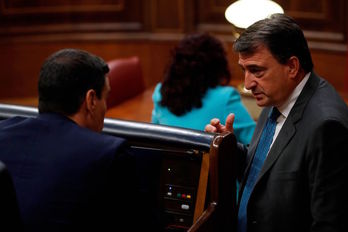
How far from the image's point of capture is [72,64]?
1687 mm

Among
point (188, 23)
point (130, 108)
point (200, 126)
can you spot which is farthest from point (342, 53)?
point (200, 126)

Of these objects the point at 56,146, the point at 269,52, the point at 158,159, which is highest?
the point at 269,52

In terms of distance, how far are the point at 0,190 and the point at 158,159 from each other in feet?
2.26

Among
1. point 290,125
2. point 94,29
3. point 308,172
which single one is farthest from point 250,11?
point 94,29

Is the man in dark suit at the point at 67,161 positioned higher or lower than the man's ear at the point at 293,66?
lower

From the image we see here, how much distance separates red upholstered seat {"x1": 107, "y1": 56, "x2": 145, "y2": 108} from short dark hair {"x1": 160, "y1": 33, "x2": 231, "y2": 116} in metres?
0.80

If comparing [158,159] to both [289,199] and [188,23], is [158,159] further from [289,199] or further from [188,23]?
[188,23]

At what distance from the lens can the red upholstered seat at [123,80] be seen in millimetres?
3666

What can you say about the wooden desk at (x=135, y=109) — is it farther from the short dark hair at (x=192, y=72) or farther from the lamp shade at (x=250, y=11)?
the lamp shade at (x=250, y=11)

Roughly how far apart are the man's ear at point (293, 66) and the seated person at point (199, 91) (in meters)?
0.91

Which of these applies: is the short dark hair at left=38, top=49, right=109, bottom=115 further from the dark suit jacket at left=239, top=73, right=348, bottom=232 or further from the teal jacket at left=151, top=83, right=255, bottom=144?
the teal jacket at left=151, top=83, right=255, bottom=144

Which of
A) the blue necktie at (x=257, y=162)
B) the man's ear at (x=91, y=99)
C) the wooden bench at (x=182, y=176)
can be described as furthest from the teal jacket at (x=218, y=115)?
the man's ear at (x=91, y=99)

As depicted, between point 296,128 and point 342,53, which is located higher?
point 296,128

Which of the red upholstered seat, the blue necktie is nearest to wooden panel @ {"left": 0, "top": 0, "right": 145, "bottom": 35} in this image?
the red upholstered seat
